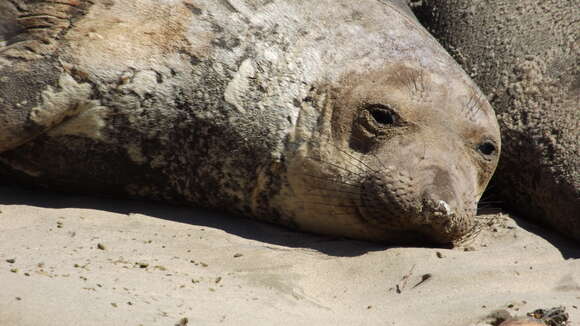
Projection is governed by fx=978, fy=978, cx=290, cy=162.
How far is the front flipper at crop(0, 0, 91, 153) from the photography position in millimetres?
4191

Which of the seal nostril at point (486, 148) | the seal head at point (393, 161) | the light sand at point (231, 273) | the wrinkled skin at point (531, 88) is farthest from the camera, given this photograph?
the wrinkled skin at point (531, 88)

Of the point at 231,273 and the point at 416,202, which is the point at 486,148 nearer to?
the point at 416,202

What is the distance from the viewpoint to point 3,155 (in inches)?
171

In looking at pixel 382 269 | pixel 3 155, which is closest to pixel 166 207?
pixel 3 155

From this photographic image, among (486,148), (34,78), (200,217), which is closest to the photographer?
(34,78)

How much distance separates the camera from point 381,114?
14.5 ft

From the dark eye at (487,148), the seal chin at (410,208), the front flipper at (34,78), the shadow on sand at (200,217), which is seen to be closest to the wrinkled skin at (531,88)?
the dark eye at (487,148)

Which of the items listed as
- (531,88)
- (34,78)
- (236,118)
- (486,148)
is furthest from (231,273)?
(531,88)

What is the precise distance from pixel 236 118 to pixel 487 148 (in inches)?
Answer: 48.4

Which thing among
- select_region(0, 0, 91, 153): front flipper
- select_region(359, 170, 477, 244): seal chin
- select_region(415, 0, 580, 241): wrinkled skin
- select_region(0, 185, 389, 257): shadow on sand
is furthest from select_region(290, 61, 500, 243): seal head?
select_region(0, 0, 91, 153): front flipper

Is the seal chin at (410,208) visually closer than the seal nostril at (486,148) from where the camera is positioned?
Yes

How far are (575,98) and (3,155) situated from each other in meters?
2.86

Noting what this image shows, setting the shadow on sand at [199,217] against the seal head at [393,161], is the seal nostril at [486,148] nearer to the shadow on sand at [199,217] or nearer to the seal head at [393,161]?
the seal head at [393,161]

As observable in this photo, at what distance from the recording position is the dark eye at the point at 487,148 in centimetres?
465
